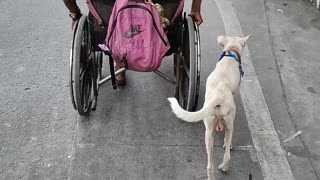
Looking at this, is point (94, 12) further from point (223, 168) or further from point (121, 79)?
point (223, 168)

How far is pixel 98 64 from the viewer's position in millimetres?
4133

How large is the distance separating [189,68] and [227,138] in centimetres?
71

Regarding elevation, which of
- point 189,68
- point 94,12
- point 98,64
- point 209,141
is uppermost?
point 94,12

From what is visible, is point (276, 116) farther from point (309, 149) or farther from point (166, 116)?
point (166, 116)

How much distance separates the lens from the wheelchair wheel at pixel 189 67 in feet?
11.3

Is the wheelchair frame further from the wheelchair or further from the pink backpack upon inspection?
the pink backpack

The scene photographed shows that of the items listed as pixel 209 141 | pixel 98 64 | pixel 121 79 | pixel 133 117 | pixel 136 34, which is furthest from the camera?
pixel 121 79

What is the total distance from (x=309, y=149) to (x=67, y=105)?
2.20 metres

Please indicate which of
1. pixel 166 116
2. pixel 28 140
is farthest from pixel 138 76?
pixel 28 140

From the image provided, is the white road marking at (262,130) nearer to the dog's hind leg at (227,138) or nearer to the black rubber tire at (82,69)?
the dog's hind leg at (227,138)

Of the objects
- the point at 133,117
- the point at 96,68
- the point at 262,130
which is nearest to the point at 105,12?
the point at 96,68

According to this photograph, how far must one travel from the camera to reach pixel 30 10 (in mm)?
6094

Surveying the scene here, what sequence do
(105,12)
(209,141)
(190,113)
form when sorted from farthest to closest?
(105,12) → (209,141) → (190,113)

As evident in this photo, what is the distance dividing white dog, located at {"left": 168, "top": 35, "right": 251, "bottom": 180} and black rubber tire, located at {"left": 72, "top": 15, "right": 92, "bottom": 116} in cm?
92
